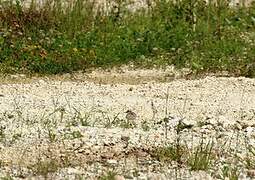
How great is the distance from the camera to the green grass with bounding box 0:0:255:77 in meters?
11.3

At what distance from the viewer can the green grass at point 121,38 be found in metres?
11.3

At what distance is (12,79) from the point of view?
10711mm

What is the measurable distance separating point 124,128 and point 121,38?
4672 mm

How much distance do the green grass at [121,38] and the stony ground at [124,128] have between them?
0.80 m

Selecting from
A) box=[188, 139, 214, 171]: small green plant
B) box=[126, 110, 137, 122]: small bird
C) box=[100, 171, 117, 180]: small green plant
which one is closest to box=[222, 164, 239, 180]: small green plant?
box=[188, 139, 214, 171]: small green plant

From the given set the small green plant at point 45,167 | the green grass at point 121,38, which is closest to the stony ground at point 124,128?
the small green plant at point 45,167

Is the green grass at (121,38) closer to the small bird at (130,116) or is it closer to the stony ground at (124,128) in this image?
the stony ground at (124,128)

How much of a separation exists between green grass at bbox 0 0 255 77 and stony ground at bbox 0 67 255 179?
0.80m

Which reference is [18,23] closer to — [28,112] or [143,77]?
[143,77]

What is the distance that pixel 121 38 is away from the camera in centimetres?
1195

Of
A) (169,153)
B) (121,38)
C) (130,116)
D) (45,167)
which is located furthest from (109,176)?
(121,38)

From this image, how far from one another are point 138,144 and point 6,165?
45.8 inches

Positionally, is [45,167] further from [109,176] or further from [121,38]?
[121,38]

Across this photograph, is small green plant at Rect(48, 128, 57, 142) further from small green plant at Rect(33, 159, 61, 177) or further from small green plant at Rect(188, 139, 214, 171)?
small green plant at Rect(188, 139, 214, 171)
